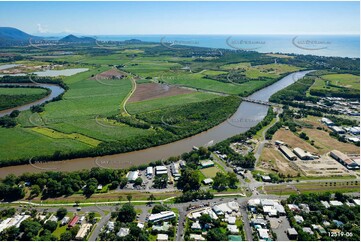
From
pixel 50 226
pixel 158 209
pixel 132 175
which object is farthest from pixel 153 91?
pixel 50 226

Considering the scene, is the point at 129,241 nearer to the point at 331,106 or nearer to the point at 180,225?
the point at 180,225

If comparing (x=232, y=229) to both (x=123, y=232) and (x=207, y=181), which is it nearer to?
(x=207, y=181)

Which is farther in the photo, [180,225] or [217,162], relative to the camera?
[217,162]

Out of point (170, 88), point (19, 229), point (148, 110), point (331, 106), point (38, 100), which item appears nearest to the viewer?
point (19, 229)

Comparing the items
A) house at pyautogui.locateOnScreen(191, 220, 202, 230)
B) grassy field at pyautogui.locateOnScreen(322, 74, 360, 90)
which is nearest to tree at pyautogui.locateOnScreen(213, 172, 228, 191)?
house at pyautogui.locateOnScreen(191, 220, 202, 230)

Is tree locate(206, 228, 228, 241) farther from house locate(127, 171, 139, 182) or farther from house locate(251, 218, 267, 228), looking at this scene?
house locate(127, 171, 139, 182)

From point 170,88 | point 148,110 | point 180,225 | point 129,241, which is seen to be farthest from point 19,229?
point 170,88
